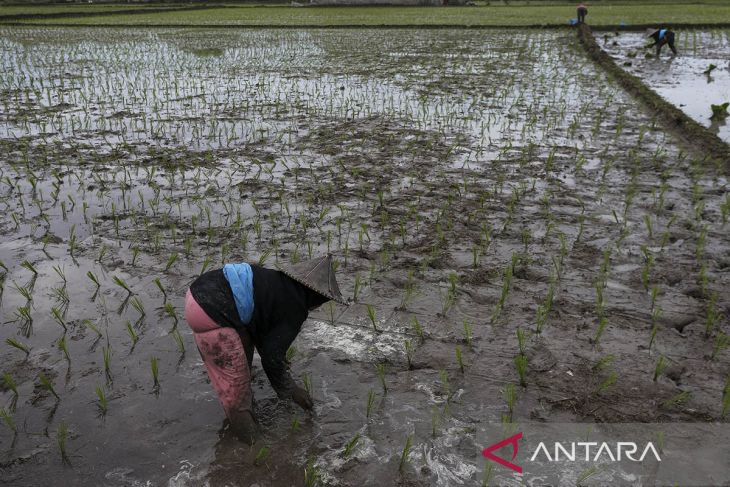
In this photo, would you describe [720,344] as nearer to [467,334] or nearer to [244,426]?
[467,334]

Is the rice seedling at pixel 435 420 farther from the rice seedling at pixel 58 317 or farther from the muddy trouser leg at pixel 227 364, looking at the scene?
the rice seedling at pixel 58 317

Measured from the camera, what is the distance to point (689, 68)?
11.0m

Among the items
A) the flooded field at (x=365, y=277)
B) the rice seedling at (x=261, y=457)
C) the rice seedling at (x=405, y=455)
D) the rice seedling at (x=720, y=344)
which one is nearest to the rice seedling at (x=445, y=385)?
the flooded field at (x=365, y=277)

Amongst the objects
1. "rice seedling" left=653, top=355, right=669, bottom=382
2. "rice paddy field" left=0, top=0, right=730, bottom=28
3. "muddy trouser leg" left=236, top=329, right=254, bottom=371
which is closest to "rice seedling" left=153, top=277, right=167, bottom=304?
"muddy trouser leg" left=236, top=329, right=254, bottom=371

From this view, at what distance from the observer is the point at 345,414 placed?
8.19 ft

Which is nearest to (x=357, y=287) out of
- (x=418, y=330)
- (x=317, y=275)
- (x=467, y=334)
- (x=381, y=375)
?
(x=418, y=330)

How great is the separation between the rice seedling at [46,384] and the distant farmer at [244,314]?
0.78 m

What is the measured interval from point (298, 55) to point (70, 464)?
11967 millimetres

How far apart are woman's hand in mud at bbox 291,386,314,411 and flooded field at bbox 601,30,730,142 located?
5.75 meters

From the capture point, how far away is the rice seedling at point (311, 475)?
2115 mm

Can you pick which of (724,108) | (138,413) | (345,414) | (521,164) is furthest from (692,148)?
(138,413)

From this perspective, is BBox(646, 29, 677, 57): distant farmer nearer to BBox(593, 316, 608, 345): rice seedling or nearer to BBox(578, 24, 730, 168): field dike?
BBox(578, 24, 730, 168): field dike

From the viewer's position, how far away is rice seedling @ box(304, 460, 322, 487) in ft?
6.94

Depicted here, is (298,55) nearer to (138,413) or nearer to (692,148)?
(692,148)
